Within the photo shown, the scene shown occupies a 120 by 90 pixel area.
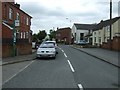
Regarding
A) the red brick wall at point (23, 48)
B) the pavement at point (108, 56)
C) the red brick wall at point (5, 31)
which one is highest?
the red brick wall at point (5, 31)

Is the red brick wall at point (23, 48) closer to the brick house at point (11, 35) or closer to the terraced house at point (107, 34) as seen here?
the brick house at point (11, 35)

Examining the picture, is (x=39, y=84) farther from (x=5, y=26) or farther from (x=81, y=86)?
(x=5, y=26)

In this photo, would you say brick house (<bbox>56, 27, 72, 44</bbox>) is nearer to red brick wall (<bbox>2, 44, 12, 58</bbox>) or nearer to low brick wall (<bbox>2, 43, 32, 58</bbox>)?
low brick wall (<bbox>2, 43, 32, 58</bbox>)

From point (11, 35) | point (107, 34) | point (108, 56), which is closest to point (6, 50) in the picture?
point (11, 35)

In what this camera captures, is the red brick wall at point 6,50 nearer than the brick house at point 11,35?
Yes

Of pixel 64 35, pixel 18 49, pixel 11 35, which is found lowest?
pixel 18 49

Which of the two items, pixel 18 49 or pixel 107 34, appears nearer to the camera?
pixel 18 49

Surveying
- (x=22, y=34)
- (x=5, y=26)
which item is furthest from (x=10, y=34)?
(x=22, y=34)

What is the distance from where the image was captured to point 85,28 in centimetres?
7519

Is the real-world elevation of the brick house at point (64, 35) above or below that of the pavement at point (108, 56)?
above

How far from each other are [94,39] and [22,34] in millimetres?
26693

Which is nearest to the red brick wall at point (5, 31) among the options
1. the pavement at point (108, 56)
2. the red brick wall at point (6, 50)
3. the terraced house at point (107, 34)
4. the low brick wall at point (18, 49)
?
the low brick wall at point (18, 49)

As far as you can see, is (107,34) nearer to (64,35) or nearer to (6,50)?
(6,50)

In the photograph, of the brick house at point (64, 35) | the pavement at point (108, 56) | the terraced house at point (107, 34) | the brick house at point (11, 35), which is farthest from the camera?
the brick house at point (64, 35)
